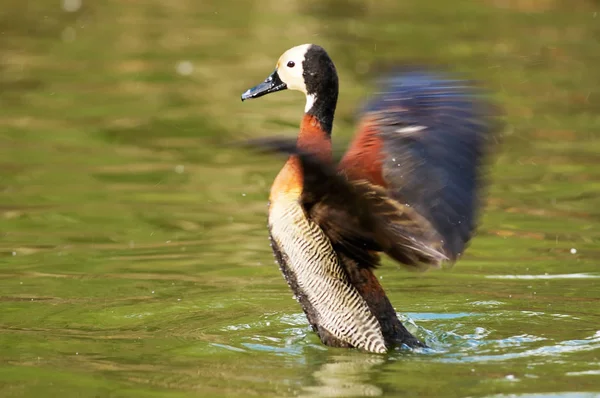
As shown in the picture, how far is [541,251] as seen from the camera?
8820 mm

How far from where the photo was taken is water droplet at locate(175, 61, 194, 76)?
52.0 ft

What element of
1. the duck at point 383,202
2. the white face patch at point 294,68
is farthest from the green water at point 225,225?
the white face patch at point 294,68

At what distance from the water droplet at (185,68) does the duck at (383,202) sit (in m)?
9.32

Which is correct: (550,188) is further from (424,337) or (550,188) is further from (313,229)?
(313,229)

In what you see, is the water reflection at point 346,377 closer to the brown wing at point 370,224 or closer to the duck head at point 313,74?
the brown wing at point 370,224

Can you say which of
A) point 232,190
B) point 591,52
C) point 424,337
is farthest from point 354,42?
point 424,337

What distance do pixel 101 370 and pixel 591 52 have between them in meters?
12.7

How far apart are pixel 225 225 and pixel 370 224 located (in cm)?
355

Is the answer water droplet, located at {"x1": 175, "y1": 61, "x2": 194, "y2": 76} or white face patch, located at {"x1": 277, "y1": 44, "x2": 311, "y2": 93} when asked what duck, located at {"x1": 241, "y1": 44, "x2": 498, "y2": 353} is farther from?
water droplet, located at {"x1": 175, "y1": 61, "x2": 194, "y2": 76}

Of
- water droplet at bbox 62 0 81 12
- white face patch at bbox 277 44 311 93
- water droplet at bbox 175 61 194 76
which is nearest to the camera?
white face patch at bbox 277 44 311 93

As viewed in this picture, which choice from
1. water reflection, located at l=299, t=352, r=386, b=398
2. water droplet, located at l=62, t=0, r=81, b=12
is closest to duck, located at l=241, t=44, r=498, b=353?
water reflection, located at l=299, t=352, r=386, b=398

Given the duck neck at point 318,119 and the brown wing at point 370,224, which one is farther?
the duck neck at point 318,119

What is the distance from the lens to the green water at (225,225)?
20.7 feet

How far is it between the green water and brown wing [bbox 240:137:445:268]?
58cm
